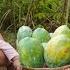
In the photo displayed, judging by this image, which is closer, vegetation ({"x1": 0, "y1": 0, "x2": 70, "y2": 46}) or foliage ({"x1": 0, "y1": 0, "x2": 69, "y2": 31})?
vegetation ({"x1": 0, "y1": 0, "x2": 70, "y2": 46})

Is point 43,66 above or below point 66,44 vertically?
below

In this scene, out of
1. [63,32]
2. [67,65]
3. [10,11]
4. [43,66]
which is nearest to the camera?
[67,65]

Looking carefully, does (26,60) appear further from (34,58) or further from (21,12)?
(21,12)

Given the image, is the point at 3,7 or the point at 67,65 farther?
the point at 3,7

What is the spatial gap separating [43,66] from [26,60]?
0.14m

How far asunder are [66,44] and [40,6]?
4.46 meters

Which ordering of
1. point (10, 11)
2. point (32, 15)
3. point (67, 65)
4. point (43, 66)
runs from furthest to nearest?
point (10, 11)
point (32, 15)
point (43, 66)
point (67, 65)

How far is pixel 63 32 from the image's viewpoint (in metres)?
2.54

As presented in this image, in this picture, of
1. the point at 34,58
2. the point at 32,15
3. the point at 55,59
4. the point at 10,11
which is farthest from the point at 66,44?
the point at 10,11

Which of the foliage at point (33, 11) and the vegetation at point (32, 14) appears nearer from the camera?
the vegetation at point (32, 14)

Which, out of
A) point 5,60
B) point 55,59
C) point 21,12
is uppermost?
point 55,59

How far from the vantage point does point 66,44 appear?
2.14 metres

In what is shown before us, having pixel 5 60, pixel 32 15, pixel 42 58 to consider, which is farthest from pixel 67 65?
pixel 32 15

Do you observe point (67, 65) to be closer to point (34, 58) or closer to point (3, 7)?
point (34, 58)
